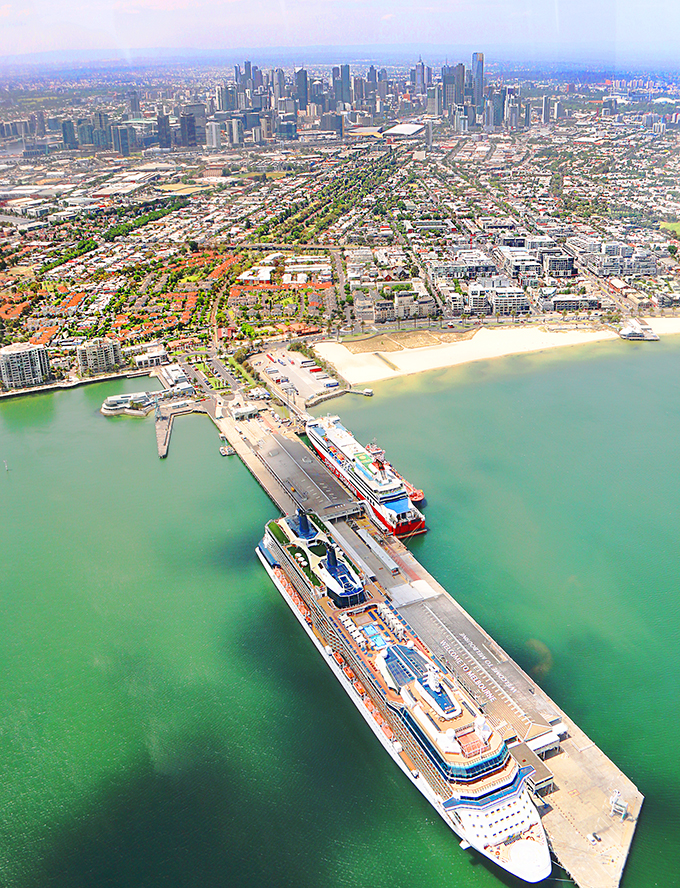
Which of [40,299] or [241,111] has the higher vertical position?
[241,111]

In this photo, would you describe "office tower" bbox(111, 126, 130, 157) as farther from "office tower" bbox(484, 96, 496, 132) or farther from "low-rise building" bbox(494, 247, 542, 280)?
"low-rise building" bbox(494, 247, 542, 280)

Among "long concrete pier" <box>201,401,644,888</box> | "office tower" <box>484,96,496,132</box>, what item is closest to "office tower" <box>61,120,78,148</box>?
"office tower" <box>484,96,496,132</box>

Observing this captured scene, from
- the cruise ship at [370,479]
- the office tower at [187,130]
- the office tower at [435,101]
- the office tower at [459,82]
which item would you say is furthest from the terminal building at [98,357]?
the office tower at [435,101]

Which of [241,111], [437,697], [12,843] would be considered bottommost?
[12,843]

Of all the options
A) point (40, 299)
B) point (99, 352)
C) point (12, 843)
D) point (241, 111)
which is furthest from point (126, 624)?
point (241, 111)

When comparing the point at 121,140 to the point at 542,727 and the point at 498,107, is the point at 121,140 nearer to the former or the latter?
the point at 498,107

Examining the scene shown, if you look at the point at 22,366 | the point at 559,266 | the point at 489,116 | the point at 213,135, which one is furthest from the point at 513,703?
the point at 489,116

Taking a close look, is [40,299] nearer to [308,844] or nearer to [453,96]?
[308,844]
